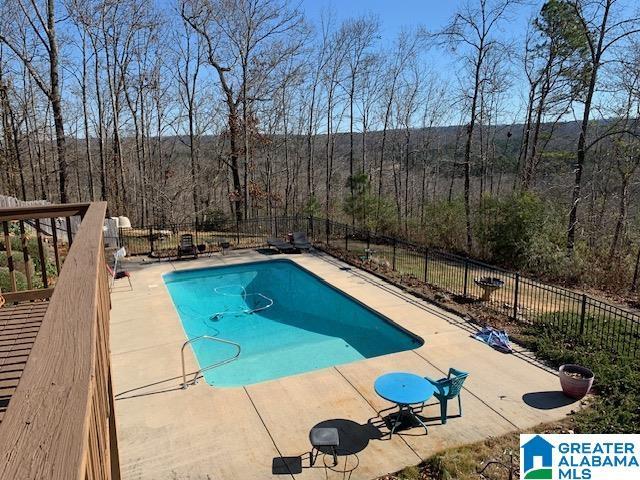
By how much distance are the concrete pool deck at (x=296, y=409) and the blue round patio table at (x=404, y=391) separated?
24 centimetres

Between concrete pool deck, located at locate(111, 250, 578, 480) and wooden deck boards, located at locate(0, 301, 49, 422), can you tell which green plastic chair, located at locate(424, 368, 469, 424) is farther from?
wooden deck boards, located at locate(0, 301, 49, 422)

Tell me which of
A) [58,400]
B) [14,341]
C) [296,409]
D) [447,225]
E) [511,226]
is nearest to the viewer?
[58,400]

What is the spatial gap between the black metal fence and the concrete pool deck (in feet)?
4.73

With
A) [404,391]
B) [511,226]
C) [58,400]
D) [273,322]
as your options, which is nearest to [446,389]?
[404,391]

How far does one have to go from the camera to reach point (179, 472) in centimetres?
482

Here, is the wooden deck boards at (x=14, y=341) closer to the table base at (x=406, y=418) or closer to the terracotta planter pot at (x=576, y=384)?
the table base at (x=406, y=418)

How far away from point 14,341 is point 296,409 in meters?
3.73

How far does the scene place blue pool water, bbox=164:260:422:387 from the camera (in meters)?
8.49

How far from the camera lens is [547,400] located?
245 inches

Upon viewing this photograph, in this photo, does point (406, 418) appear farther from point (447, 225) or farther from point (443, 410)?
point (447, 225)

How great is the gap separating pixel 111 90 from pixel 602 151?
83.1 feet

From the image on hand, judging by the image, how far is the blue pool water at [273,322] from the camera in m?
8.49

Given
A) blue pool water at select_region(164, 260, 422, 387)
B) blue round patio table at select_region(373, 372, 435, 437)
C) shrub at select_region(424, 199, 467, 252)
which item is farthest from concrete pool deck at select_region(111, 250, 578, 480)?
shrub at select_region(424, 199, 467, 252)

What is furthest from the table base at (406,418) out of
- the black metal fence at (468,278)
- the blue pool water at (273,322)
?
the black metal fence at (468,278)
